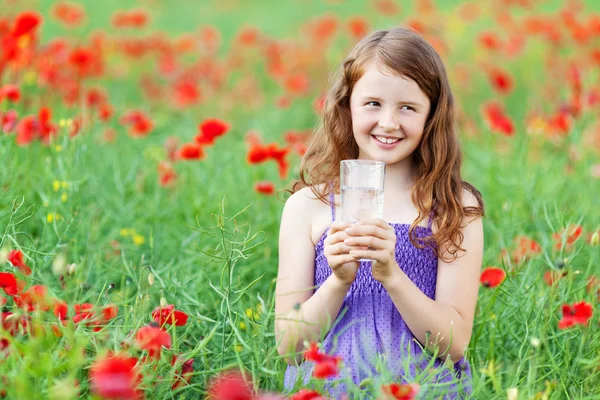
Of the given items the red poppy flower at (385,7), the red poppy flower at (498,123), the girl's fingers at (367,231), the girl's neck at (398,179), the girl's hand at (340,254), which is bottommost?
the girl's hand at (340,254)

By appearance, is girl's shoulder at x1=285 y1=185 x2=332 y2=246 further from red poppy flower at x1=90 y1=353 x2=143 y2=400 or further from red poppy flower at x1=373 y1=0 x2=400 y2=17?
red poppy flower at x1=373 y1=0 x2=400 y2=17

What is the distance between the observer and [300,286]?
205 cm

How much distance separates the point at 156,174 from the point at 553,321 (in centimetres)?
186

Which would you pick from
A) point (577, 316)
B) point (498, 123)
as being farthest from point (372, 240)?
point (498, 123)

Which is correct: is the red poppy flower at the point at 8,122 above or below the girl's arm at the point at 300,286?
above

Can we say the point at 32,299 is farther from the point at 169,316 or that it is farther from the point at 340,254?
the point at 340,254

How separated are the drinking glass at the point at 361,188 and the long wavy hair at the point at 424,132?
0.37 metres

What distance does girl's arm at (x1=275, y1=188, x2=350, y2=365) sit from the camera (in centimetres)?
189

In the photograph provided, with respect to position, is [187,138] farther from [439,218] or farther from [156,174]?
[439,218]

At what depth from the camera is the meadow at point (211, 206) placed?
1.77m

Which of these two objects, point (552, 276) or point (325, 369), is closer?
point (325, 369)

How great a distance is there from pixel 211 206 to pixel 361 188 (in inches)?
62.8

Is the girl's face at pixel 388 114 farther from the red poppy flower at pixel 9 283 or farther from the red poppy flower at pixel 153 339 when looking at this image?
the red poppy flower at pixel 9 283

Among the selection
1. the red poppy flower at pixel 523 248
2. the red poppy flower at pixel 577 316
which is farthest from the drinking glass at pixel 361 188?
the red poppy flower at pixel 523 248
